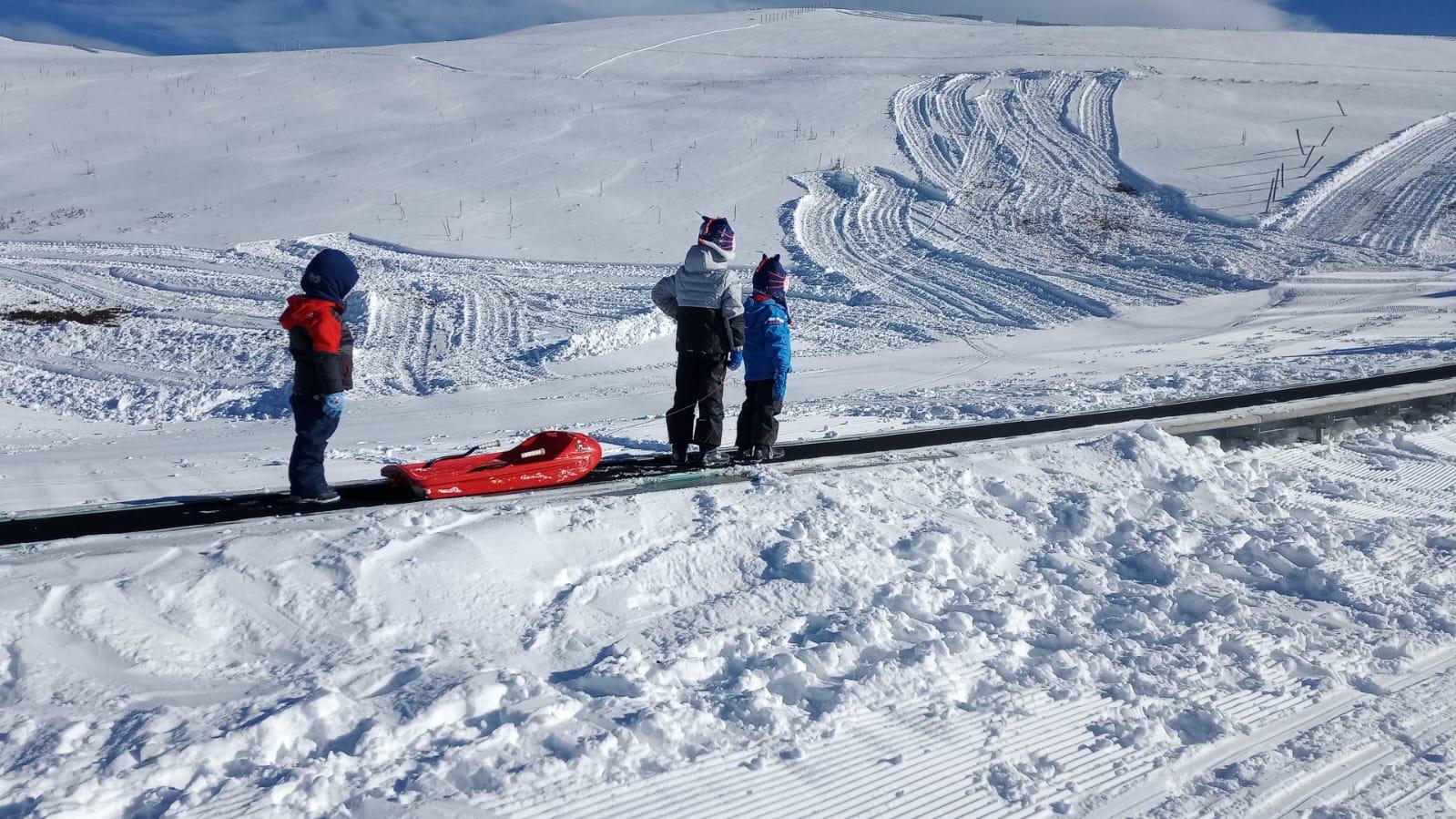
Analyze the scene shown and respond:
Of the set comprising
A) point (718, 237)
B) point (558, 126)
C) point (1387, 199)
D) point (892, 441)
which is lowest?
point (892, 441)

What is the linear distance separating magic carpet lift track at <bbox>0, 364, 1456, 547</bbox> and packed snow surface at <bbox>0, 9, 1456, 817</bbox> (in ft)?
1.41

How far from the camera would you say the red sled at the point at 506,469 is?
564 centimetres

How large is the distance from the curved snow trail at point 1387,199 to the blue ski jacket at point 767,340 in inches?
827

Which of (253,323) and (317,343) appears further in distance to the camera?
(253,323)

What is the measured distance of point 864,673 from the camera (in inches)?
156

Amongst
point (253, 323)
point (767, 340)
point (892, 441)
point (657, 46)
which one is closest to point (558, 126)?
point (657, 46)

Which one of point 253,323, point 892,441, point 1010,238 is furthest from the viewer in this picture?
point 1010,238

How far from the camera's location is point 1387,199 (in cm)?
2430

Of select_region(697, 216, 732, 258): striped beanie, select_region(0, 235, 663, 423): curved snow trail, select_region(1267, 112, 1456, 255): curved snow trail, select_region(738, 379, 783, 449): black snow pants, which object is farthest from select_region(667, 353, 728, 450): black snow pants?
select_region(1267, 112, 1456, 255): curved snow trail

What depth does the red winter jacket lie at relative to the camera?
5.07 m

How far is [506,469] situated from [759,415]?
1908 mm

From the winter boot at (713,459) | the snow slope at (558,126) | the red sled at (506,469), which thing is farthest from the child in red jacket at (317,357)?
the snow slope at (558,126)

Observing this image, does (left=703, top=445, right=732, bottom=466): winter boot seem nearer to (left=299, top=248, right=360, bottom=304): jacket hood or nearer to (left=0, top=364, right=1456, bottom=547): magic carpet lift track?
(left=0, top=364, right=1456, bottom=547): magic carpet lift track

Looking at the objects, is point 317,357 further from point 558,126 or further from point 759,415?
point 558,126
